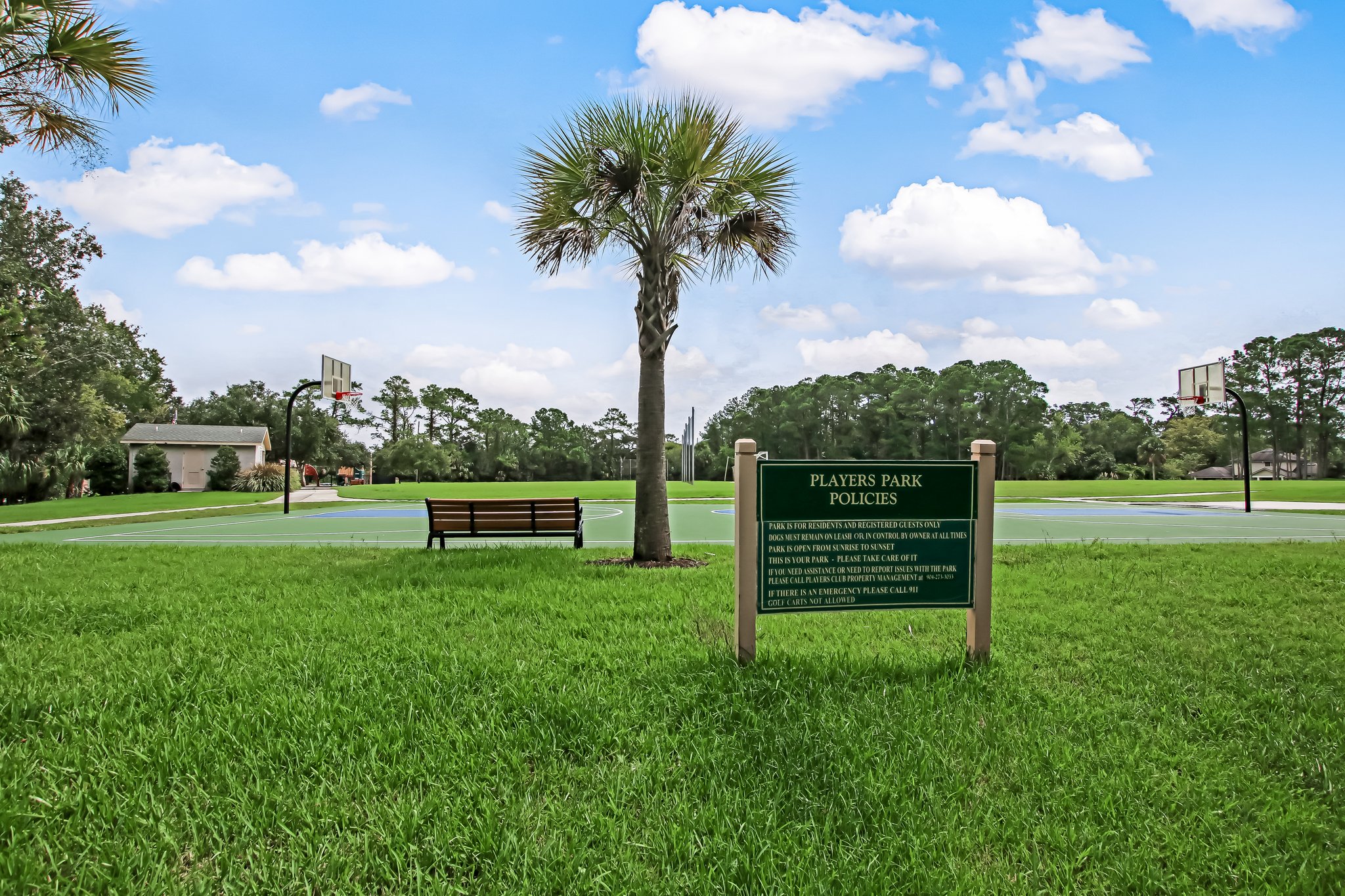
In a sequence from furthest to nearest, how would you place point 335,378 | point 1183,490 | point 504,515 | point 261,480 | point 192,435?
point 192,435, point 261,480, point 1183,490, point 335,378, point 504,515

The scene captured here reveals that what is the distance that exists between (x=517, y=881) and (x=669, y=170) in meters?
8.83

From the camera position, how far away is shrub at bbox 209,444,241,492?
4388 centimetres

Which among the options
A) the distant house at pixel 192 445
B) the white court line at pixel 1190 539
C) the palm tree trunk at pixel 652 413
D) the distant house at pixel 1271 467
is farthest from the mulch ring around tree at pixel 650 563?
the distant house at pixel 1271 467

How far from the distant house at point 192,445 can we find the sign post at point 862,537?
52715 millimetres

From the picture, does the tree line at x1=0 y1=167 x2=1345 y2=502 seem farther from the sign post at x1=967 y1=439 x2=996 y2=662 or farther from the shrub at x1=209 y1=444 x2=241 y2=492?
the sign post at x1=967 y1=439 x2=996 y2=662

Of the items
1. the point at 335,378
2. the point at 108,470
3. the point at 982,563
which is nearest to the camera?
the point at 982,563

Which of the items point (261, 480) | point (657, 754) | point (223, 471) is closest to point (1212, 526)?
point (657, 754)

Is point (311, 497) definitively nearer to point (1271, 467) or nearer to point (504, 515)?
point (504, 515)

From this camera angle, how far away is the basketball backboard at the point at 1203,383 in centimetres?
2889

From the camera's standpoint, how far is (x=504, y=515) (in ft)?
38.1

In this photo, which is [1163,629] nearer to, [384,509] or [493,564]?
[493,564]

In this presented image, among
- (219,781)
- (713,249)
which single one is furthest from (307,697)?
(713,249)

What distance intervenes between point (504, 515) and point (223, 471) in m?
39.9

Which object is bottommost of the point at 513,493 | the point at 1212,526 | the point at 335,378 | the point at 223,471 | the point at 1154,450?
the point at 513,493
